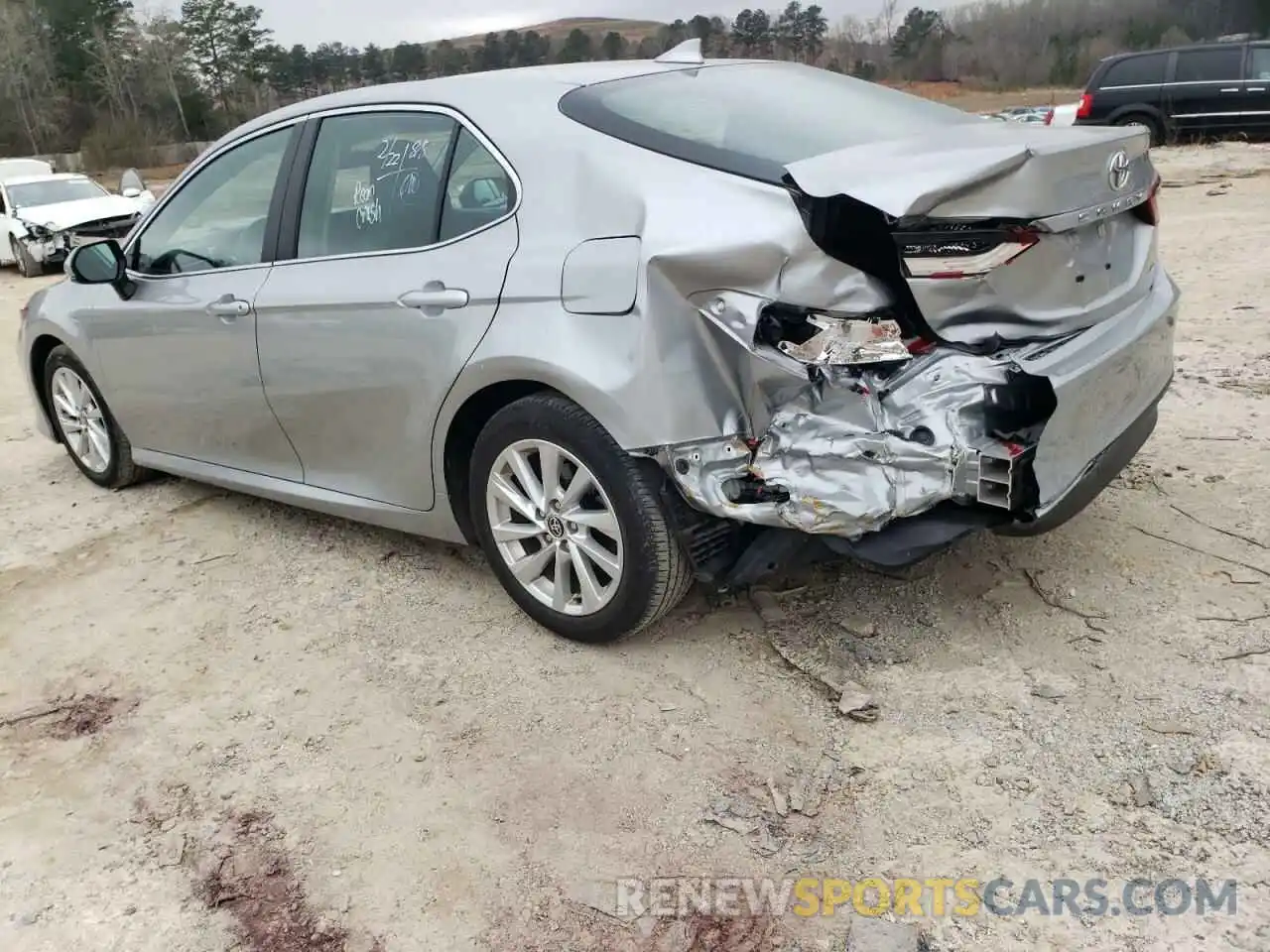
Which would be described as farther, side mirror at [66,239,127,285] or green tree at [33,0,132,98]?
green tree at [33,0,132,98]

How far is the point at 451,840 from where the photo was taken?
2543 mm

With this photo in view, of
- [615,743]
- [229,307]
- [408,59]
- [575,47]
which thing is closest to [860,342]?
[615,743]

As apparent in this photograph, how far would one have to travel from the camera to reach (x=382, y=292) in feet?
11.0

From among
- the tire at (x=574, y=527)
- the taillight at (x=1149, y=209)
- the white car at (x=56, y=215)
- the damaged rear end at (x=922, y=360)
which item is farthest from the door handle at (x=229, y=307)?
the white car at (x=56, y=215)

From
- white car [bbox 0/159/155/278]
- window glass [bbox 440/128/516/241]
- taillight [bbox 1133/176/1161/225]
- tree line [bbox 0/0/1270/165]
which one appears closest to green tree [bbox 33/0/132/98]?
tree line [bbox 0/0/1270/165]

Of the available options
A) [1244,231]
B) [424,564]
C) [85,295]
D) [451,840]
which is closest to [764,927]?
[451,840]

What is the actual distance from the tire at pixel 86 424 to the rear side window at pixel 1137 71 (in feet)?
51.7

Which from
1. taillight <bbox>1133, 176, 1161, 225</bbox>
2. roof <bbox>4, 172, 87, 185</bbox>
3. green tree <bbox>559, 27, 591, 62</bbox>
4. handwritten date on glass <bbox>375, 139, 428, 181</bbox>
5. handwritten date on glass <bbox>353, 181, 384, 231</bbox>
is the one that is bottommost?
taillight <bbox>1133, 176, 1161, 225</bbox>

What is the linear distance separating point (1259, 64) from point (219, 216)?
16.5 meters

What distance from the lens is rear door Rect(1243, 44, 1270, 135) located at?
50.8 feet

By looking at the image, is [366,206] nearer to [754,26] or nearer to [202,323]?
[202,323]

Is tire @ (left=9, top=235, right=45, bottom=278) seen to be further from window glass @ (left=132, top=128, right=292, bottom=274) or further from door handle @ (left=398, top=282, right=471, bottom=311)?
door handle @ (left=398, top=282, right=471, bottom=311)

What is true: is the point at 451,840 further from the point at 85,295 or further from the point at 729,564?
the point at 85,295

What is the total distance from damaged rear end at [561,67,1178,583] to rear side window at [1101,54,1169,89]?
50.7ft
